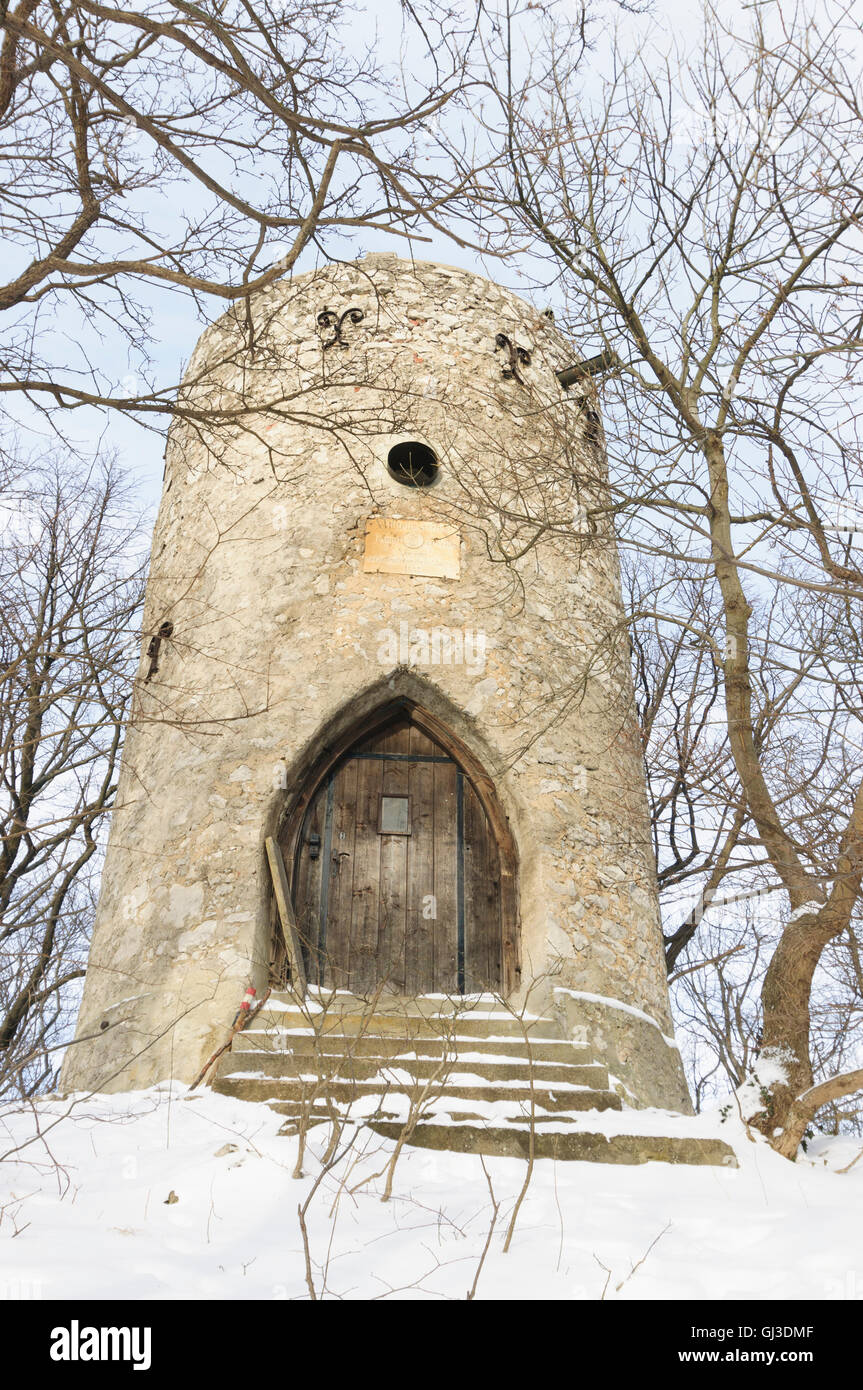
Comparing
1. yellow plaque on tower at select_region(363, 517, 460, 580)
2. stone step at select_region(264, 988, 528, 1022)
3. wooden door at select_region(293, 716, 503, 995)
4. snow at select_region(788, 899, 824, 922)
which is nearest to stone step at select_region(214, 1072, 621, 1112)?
stone step at select_region(264, 988, 528, 1022)

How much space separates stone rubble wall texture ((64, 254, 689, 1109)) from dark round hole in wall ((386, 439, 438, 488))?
0.22ft

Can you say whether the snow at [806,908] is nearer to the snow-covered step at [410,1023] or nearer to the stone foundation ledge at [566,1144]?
the stone foundation ledge at [566,1144]

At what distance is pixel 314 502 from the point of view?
698 cm

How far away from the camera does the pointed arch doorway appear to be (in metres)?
6.14

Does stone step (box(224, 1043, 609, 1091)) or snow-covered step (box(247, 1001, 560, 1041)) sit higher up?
snow-covered step (box(247, 1001, 560, 1041))

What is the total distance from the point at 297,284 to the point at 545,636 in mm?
3346

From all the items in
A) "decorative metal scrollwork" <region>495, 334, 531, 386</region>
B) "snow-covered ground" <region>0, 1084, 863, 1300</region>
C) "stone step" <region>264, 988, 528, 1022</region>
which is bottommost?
"snow-covered ground" <region>0, 1084, 863, 1300</region>

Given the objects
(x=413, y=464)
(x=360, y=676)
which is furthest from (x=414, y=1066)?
(x=413, y=464)

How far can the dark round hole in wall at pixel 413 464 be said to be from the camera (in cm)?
714

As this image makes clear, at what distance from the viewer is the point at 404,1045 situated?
Result: 4.99m

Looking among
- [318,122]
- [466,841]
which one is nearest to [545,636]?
[466,841]

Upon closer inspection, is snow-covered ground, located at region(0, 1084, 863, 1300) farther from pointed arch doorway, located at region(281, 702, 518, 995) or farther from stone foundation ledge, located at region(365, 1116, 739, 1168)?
pointed arch doorway, located at region(281, 702, 518, 995)

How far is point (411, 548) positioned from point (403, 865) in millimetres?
1960
